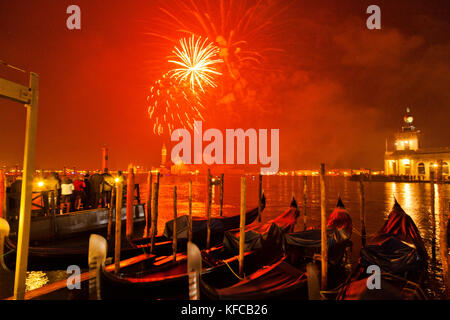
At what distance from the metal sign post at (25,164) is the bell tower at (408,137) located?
3004 inches

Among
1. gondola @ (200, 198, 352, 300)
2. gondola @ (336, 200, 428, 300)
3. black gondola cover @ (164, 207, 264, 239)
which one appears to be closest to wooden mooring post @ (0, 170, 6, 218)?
black gondola cover @ (164, 207, 264, 239)

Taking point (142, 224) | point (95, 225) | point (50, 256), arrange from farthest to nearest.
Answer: point (142, 224) < point (95, 225) < point (50, 256)

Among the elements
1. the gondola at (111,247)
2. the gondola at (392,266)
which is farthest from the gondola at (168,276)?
the gondola at (392,266)

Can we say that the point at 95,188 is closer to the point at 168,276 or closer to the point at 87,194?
the point at 87,194

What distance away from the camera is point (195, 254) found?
15.6 ft

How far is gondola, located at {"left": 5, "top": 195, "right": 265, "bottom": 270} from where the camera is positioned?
746cm

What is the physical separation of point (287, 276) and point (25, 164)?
4.94 metres

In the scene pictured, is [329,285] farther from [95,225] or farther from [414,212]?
[414,212]

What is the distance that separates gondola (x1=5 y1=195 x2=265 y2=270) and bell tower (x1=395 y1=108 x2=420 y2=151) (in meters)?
69.8

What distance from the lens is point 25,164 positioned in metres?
2.72

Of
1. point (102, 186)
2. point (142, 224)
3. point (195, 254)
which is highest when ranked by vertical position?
point (102, 186)

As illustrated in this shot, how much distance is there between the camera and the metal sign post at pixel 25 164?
2719 millimetres

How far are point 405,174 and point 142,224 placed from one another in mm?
61997
